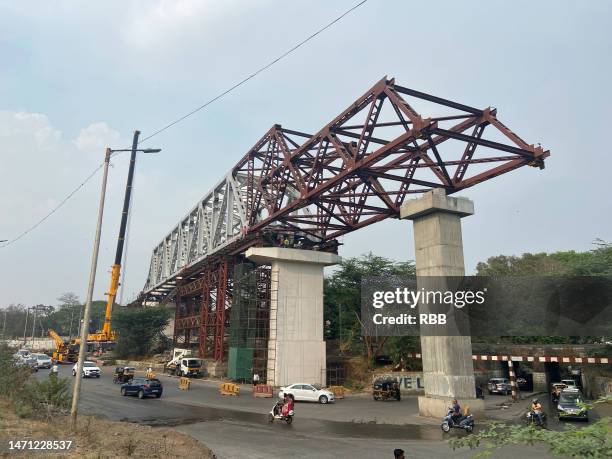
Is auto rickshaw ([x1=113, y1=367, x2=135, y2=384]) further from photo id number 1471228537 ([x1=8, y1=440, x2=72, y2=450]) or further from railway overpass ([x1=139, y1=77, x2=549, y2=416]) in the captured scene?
photo id number 1471228537 ([x1=8, y1=440, x2=72, y2=450])

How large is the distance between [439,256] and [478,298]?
17.9 feet

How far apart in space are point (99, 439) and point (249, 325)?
32.5 meters

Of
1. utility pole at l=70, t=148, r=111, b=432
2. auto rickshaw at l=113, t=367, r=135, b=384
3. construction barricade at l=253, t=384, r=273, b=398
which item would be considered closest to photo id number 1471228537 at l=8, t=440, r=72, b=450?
utility pole at l=70, t=148, r=111, b=432

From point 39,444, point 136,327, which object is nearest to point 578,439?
point 39,444

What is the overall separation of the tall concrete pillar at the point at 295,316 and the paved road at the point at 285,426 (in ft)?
19.3

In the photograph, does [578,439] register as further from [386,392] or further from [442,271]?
[386,392]

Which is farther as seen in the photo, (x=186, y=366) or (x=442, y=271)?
(x=186, y=366)

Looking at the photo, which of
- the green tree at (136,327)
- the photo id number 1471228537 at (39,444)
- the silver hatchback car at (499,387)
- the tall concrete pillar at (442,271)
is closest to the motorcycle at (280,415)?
the tall concrete pillar at (442,271)

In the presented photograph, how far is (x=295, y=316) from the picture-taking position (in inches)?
1645

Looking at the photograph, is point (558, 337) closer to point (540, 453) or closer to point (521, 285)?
point (521, 285)

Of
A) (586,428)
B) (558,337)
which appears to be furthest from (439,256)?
(558,337)

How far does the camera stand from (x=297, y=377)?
40.6 meters

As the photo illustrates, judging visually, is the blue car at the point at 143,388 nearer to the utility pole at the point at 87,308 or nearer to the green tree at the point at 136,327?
the utility pole at the point at 87,308

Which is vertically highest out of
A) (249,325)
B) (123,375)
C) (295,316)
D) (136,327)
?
(295,316)
